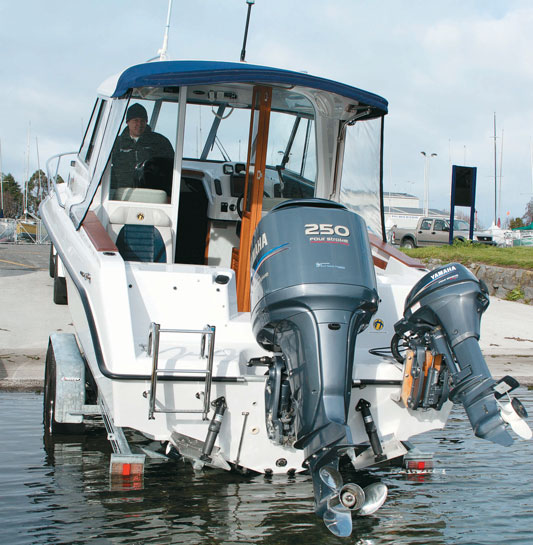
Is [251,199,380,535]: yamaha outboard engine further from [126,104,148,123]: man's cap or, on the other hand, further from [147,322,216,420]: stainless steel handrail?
[126,104,148,123]: man's cap

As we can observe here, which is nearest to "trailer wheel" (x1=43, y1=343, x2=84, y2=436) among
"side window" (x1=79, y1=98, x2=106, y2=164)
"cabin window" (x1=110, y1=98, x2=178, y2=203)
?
"cabin window" (x1=110, y1=98, x2=178, y2=203)

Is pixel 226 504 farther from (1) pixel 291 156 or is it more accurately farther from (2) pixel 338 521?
(1) pixel 291 156

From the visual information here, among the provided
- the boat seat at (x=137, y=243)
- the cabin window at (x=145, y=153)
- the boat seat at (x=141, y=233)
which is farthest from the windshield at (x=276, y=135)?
the boat seat at (x=137, y=243)

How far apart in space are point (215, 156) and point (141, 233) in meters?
1.71

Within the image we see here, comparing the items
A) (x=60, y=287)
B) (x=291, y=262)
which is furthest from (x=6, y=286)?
(x=291, y=262)

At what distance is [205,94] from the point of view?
19.3ft

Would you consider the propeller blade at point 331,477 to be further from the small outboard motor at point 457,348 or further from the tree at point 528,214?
the tree at point 528,214

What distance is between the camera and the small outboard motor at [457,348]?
313cm

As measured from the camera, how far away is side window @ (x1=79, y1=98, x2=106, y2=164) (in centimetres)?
583

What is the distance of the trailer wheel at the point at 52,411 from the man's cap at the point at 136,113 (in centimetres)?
193

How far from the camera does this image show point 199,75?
428cm

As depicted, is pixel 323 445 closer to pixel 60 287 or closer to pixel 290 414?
pixel 290 414

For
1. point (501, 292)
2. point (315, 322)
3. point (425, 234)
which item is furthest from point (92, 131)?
point (425, 234)

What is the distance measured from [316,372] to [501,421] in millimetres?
867
